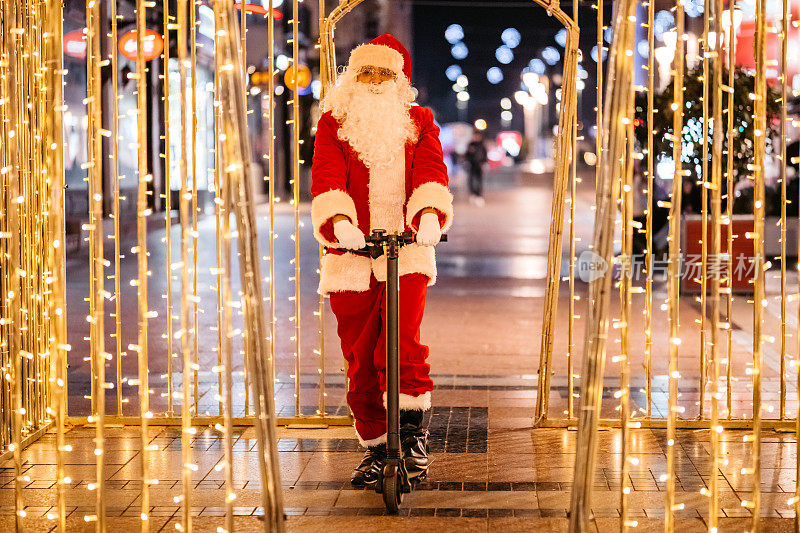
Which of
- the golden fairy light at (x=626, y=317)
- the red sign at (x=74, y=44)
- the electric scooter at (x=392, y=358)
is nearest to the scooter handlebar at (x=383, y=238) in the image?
the electric scooter at (x=392, y=358)

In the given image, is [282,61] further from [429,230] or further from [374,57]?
[429,230]

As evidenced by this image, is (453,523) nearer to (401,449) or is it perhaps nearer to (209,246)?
(401,449)

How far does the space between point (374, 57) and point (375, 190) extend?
0.54 m

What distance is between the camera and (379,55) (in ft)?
13.3

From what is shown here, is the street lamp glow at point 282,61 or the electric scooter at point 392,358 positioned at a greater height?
the street lamp glow at point 282,61

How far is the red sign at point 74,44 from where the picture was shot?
12.5 metres

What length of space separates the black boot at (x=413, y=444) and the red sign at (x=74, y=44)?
933cm

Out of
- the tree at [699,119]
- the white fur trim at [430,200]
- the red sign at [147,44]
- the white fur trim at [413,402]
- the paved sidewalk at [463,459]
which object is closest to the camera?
the paved sidewalk at [463,459]

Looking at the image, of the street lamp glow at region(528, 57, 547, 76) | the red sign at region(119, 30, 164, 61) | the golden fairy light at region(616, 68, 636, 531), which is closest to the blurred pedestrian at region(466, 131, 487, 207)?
the street lamp glow at region(528, 57, 547, 76)

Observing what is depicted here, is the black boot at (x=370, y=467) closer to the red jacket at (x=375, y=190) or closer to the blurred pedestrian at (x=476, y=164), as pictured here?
the red jacket at (x=375, y=190)

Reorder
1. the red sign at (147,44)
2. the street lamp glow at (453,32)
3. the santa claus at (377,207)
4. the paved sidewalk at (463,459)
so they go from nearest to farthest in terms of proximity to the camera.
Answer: the paved sidewalk at (463,459) → the santa claus at (377,207) → the red sign at (147,44) → the street lamp glow at (453,32)

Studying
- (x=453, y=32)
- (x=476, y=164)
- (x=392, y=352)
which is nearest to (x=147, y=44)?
(x=392, y=352)

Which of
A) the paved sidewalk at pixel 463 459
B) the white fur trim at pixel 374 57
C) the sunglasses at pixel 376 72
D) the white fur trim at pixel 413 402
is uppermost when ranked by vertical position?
the white fur trim at pixel 374 57

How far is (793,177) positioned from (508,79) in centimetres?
4249
